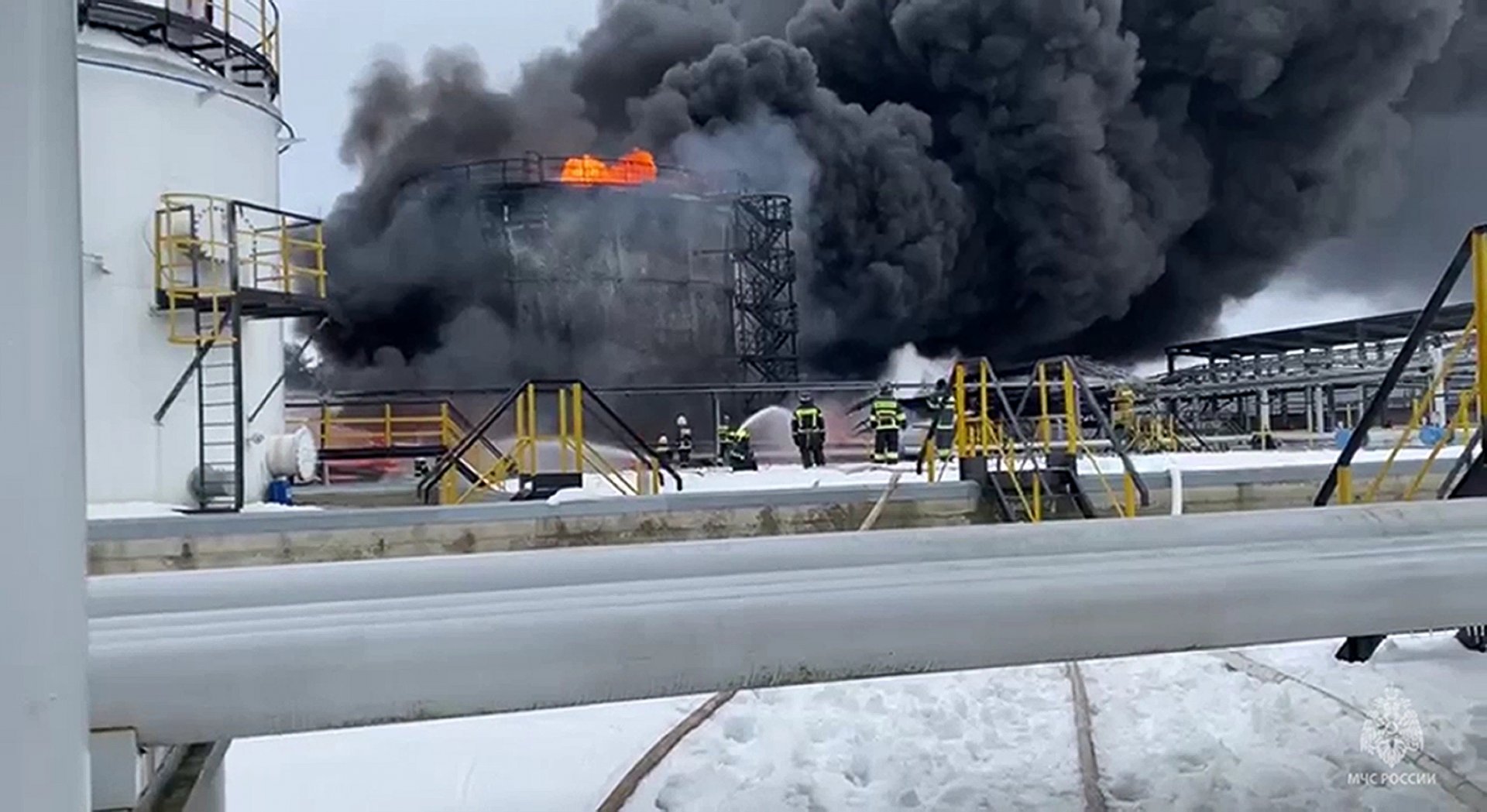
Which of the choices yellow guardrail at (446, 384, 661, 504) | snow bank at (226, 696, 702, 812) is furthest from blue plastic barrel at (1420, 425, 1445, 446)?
snow bank at (226, 696, 702, 812)

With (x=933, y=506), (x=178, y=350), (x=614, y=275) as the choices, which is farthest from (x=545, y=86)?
(x=933, y=506)

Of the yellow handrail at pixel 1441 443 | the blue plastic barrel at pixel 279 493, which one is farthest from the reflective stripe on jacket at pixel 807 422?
the yellow handrail at pixel 1441 443

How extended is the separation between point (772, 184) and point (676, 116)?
1864 millimetres

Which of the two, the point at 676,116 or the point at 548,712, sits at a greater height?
the point at 676,116

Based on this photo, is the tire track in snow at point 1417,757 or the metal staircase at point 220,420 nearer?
the tire track in snow at point 1417,757

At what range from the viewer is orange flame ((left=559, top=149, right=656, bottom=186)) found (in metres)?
14.4

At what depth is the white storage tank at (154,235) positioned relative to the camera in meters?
6.62

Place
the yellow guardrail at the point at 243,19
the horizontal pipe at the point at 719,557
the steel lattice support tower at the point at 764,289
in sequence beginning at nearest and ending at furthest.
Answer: the horizontal pipe at the point at 719,557 → the yellow guardrail at the point at 243,19 → the steel lattice support tower at the point at 764,289

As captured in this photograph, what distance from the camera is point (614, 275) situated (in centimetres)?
1430

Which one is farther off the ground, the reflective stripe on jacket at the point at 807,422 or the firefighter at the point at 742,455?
the reflective stripe on jacket at the point at 807,422

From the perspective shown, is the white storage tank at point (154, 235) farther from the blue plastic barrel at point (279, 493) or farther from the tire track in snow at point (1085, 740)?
the tire track in snow at point (1085, 740)

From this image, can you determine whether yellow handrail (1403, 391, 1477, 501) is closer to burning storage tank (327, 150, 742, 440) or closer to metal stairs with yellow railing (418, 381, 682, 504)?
metal stairs with yellow railing (418, 381, 682, 504)

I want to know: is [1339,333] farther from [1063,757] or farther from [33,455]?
[33,455]

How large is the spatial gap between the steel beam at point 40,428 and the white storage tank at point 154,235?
6.77 meters
